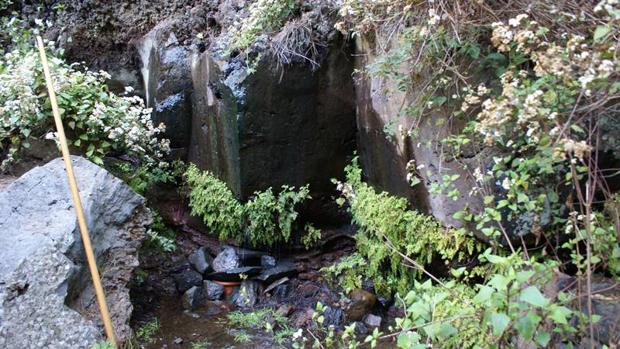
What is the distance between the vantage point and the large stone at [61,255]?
3.64m

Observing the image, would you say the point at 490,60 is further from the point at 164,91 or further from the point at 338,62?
the point at 164,91

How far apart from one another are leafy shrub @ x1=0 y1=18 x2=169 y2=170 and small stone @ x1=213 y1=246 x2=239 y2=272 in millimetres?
1504

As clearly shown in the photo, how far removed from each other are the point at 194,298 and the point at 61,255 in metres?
1.72

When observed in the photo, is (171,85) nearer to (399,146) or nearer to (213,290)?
(213,290)

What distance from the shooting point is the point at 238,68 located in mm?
5363

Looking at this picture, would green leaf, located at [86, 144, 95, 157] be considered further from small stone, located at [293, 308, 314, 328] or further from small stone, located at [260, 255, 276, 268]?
small stone, located at [293, 308, 314, 328]

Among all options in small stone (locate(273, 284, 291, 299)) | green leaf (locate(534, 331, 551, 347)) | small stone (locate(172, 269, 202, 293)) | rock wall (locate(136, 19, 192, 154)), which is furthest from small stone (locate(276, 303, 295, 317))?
green leaf (locate(534, 331, 551, 347))

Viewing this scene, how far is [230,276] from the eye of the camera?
5633 mm

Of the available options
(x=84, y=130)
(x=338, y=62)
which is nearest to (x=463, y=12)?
(x=338, y=62)

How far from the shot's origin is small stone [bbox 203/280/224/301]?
18.0ft

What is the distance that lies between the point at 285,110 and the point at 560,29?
2.92m

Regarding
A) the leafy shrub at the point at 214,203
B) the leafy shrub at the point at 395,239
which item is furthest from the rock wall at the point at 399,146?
the leafy shrub at the point at 214,203

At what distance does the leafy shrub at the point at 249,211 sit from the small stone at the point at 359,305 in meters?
1.07

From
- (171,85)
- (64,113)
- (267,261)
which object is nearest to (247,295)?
(267,261)
